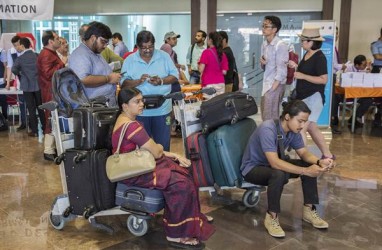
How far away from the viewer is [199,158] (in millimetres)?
3312

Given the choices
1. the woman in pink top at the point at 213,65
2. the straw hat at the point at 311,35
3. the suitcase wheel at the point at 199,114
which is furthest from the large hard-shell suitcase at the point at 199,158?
the woman in pink top at the point at 213,65

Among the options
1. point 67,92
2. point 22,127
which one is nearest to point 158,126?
point 67,92

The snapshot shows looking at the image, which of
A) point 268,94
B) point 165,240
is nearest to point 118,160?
point 165,240

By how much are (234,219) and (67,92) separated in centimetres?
150

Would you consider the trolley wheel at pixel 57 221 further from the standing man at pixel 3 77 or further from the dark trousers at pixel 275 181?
the standing man at pixel 3 77

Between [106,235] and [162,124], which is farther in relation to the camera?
[162,124]

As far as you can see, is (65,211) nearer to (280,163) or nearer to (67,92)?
(67,92)

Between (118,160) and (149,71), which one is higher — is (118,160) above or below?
below

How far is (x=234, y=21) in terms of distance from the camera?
9.17 meters

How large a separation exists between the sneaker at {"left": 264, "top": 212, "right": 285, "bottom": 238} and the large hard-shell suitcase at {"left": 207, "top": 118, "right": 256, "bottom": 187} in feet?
1.21

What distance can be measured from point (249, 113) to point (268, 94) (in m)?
0.98

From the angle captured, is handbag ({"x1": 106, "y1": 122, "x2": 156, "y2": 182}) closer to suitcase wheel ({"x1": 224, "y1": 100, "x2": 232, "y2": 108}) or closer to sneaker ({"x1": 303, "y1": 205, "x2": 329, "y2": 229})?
suitcase wheel ({"x1": 224, "y1": 100, "x2": 232, "y2": 108})

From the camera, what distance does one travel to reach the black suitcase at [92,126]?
274 centimetres

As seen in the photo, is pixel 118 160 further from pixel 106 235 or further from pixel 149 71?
pixel 149 71
